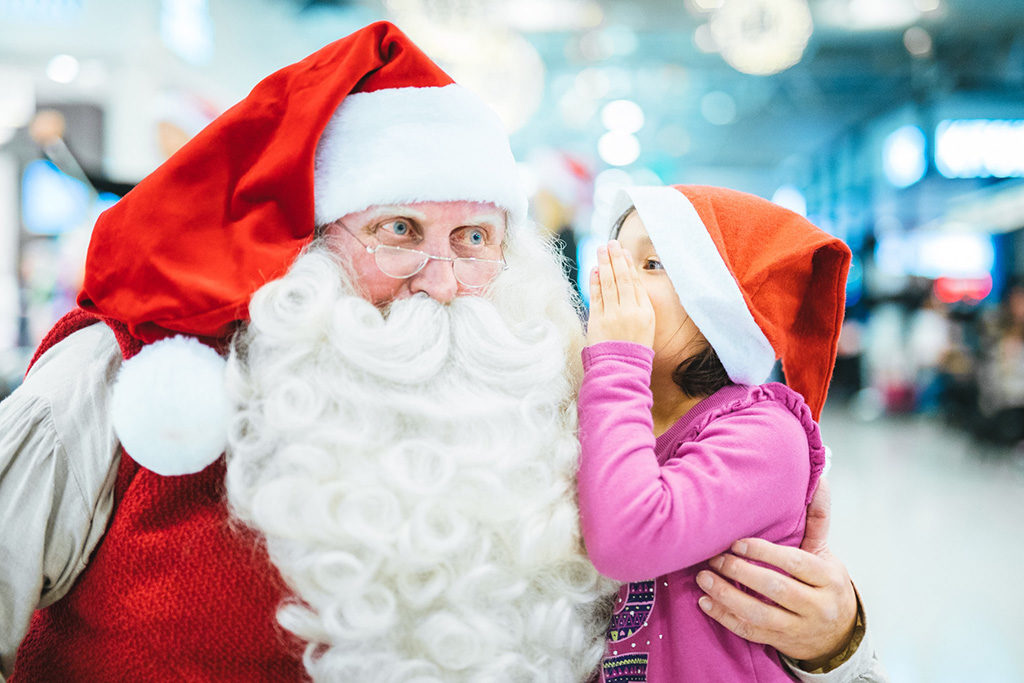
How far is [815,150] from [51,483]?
18157mm

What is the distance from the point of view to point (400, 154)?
123 centimetres

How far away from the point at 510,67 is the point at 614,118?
6747 mm

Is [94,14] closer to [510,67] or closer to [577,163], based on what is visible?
[510,67]

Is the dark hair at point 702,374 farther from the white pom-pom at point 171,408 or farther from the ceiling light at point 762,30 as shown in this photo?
the ceiling light at point 762,30

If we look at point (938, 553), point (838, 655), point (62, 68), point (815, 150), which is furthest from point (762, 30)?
point (815, 150)

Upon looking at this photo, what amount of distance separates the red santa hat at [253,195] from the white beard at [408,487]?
59 millimetres

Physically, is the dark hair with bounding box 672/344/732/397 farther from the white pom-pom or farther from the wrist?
the white pom-pom

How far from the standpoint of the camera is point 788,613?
48.1 inches

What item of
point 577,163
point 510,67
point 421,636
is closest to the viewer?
point 421,636

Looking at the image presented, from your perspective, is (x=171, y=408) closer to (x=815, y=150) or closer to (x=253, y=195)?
(x=253, y=195)

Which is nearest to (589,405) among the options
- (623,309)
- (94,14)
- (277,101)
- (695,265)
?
(623,309)

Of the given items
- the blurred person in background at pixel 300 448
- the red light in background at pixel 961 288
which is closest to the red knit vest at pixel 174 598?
the blurred person in background at pixel 300 448

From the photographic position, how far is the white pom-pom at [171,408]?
97cm

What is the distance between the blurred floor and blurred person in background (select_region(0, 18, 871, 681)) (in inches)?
109
